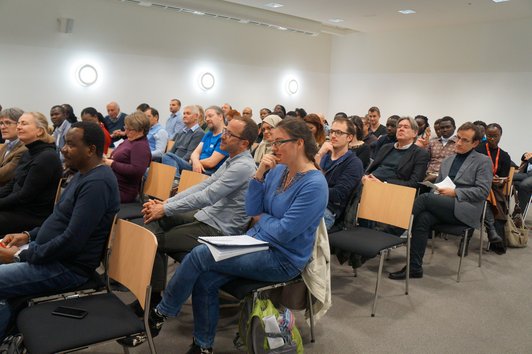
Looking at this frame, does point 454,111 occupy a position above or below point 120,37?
below

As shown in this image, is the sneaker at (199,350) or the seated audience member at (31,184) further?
the seated audience member at (31,184)

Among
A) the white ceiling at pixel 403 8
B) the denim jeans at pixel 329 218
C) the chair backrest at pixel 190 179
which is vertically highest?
the white ceiling at pixel 403 8

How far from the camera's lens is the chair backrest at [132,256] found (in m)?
2.05

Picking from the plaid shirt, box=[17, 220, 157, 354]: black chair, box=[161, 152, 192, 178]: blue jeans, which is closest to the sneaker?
box=[17, 220, 157, 354]: black chair

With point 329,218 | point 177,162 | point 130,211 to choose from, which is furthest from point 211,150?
point 329,218

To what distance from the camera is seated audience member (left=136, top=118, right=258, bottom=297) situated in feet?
9.63

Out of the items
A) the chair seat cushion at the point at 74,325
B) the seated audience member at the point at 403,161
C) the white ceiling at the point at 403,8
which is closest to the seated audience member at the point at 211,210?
the chair seat cushion at the point at 74,325

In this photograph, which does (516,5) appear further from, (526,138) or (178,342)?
(178,342)

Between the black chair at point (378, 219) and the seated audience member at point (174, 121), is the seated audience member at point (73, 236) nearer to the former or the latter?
the black chair at point (378, 219)

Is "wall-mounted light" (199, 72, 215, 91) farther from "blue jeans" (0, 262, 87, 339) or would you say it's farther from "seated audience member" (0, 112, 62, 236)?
"blue jeans" (0, 262, 87, 339)

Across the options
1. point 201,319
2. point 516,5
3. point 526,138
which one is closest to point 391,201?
point 201,319

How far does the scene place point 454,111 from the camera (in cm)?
1098

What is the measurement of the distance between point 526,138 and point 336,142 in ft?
25.5

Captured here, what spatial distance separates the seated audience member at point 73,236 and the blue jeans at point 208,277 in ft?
1.45
